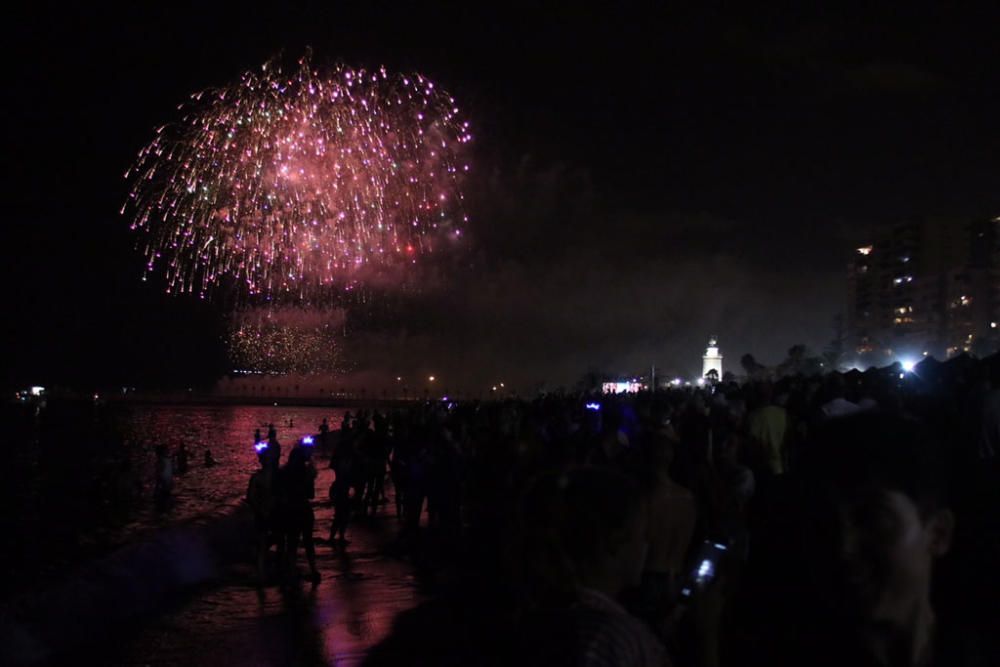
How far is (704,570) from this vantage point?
444 cm

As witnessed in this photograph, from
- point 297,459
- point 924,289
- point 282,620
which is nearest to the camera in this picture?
point 282,620

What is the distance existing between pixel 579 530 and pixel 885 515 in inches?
30.7

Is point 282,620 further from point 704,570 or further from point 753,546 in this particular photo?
point 704,570

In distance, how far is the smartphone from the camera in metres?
4.41

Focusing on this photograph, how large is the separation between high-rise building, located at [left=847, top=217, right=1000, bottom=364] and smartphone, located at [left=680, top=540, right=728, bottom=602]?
241 ft

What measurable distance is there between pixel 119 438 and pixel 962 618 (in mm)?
93427

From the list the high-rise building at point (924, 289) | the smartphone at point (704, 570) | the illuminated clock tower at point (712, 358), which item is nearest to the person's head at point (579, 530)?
the smartphone at point (704, 570)

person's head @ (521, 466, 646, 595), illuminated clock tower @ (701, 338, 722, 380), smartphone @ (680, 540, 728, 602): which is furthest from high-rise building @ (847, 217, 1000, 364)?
Result: person's head @ (521, 466, 646, 595)

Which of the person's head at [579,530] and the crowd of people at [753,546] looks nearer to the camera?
the crowd of people at [753,546]

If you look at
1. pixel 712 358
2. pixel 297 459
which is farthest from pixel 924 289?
pixel 297 459

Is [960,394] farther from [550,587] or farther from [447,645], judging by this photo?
[550,587]

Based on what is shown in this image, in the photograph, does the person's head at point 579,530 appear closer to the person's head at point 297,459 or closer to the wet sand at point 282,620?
the wet sand at point 282,620

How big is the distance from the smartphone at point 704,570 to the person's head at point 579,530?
88.7 inches

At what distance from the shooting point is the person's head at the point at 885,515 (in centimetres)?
180
